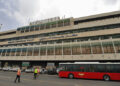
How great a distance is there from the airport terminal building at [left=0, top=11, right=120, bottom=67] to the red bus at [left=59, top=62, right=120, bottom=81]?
1194cm

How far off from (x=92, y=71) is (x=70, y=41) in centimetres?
1929

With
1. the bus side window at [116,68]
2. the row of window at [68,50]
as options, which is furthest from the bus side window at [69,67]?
the row of window at [68,50]

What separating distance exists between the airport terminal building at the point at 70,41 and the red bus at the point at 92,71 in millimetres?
11936

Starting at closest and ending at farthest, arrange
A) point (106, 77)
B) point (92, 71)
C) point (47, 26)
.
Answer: point (106, 77)
point (92, 71)
point (47, 26)

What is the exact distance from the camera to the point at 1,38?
48125 millimetres

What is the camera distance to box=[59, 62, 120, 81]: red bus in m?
12.9

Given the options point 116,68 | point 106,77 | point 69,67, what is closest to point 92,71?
point 106,77

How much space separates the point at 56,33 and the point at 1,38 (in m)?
34.7

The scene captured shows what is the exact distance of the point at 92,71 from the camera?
13805 mm

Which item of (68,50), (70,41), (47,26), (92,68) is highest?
(47,26)

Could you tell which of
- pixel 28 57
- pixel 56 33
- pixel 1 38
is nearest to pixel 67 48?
pixel 56 33

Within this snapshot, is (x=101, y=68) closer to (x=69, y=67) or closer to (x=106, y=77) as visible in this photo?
(x=106, y=77)

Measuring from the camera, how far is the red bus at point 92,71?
12938 millimetres

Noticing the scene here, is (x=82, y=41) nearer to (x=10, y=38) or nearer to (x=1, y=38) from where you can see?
(x=10, y=38)
